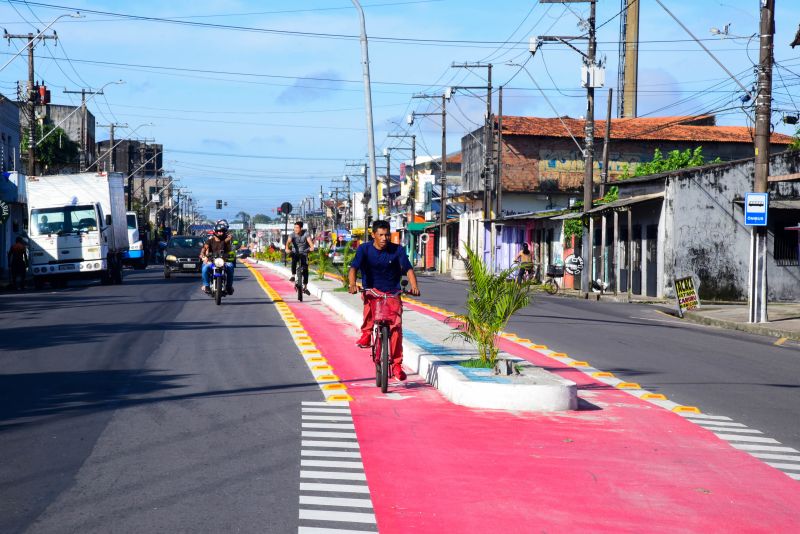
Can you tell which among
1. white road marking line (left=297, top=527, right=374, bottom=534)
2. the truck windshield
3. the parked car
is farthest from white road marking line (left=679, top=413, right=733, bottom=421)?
the parked car

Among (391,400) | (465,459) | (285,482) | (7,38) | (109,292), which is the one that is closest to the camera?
(285,482)

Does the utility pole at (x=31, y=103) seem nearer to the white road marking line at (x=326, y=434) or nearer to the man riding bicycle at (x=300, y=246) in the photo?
the man riding bicycle at (x=300, y=246)

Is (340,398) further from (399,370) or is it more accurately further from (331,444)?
(331,444)

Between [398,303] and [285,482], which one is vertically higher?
[398,303]

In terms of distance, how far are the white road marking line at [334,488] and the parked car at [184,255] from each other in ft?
118

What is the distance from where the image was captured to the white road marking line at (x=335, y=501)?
6449 millimetres

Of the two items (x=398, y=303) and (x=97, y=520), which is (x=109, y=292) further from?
(x=97, y=520)

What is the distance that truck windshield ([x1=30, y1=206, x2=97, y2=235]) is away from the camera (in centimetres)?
3597

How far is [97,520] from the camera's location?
5930mm

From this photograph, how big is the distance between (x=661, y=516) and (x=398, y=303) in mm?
5489

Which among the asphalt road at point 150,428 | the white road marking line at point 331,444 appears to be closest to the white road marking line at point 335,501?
the asphalt road at point 150,428

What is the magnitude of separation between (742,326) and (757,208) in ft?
8.63

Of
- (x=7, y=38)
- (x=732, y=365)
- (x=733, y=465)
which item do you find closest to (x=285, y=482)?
(x=733, y=465)

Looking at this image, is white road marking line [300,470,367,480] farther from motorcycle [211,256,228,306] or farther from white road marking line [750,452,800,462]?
motorcycle [211,256,228,306]
